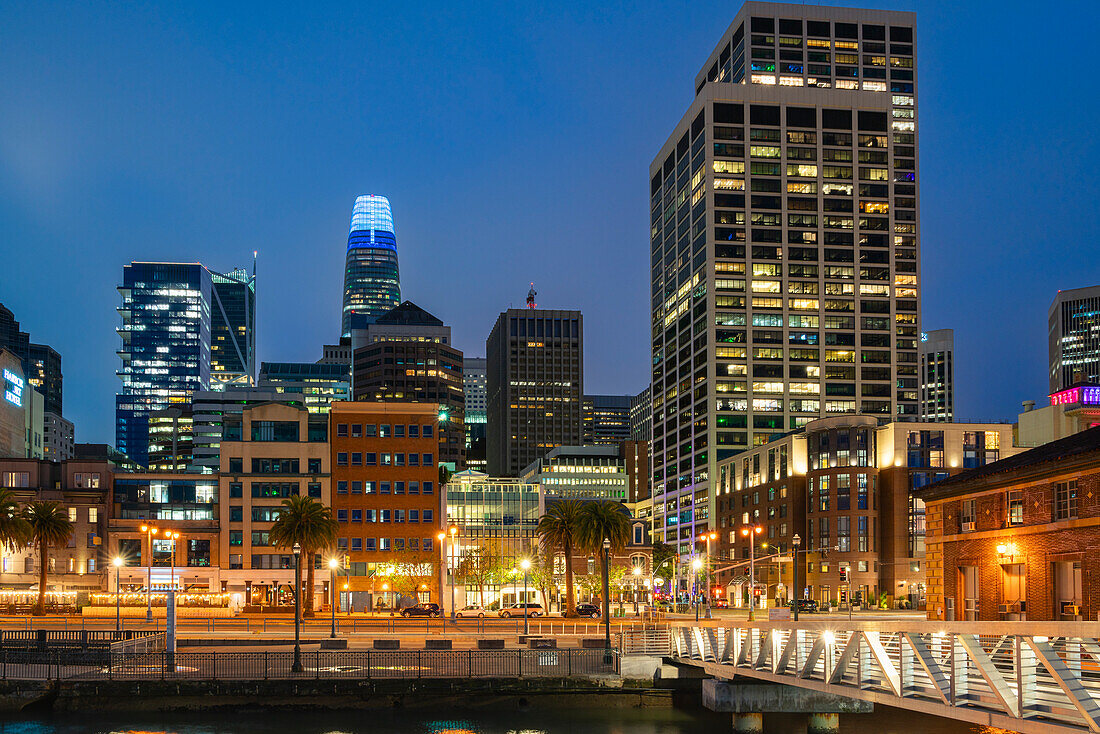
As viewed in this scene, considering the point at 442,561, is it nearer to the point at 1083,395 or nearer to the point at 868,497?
the point at 868,497

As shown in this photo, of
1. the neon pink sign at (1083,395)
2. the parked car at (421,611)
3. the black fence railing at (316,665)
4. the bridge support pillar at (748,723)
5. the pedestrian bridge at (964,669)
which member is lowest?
the parked car at (421,611)

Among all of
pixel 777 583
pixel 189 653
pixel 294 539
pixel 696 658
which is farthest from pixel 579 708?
pixel 777 583

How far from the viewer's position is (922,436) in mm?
140375

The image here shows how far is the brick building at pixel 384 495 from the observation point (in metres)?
121

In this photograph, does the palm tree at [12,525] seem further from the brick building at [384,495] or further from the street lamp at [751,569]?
the street lamp at [751,569]

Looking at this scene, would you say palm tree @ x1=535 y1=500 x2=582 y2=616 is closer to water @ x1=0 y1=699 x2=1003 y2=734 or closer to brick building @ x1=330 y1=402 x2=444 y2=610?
brick building @ x1=330 y1=402 x2=444 y2=610

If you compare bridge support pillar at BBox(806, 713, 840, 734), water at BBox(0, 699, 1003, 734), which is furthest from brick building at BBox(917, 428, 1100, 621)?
bridge support pillar at BBox(806, 713, 840, 734)

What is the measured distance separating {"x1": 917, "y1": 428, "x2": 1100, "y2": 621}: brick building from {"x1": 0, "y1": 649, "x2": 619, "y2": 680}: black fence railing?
2281cm

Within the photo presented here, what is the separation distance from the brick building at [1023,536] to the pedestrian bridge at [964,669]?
20.9m

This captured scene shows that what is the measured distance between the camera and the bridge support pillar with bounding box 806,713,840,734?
5156 centimetres

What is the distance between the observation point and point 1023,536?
2461 inches

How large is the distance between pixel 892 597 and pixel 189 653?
10037cm

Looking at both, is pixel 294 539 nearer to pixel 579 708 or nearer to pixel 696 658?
pixel 579 708

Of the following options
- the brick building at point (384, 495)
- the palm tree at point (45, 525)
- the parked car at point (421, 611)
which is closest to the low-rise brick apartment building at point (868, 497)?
the brick building at point (384, 495)
